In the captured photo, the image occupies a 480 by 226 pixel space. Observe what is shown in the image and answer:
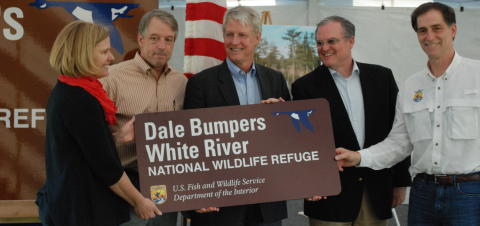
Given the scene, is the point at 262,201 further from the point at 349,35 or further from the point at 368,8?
Answer: the point at 368,8

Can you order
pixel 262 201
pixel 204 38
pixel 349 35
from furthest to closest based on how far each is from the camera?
pixel 204 38 → pixel 349 35 → pixel 262 201

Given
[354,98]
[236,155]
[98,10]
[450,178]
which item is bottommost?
[450,178]

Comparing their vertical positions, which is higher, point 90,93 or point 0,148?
point 90,93

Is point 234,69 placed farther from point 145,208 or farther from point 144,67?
point 145,208

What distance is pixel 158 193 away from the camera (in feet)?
5.71

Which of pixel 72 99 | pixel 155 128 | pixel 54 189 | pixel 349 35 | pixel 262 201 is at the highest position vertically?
pixel 349 35

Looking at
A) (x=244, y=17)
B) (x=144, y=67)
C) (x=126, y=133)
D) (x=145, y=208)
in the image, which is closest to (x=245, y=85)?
(x=244, y=17)

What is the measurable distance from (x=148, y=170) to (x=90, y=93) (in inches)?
18.8

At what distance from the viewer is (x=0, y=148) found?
2.40m

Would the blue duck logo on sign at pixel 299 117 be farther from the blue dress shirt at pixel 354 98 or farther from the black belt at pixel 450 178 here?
the black belt at pixel 450 178

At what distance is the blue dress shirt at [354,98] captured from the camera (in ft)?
6.92

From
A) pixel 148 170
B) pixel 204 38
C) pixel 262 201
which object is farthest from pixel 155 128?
pixel 204 38

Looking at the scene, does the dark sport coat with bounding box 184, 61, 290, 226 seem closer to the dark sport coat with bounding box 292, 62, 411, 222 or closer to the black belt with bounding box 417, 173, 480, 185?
the dark sport coat with bounding box 292, 62, 411, 222

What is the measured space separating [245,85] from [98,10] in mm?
1155
